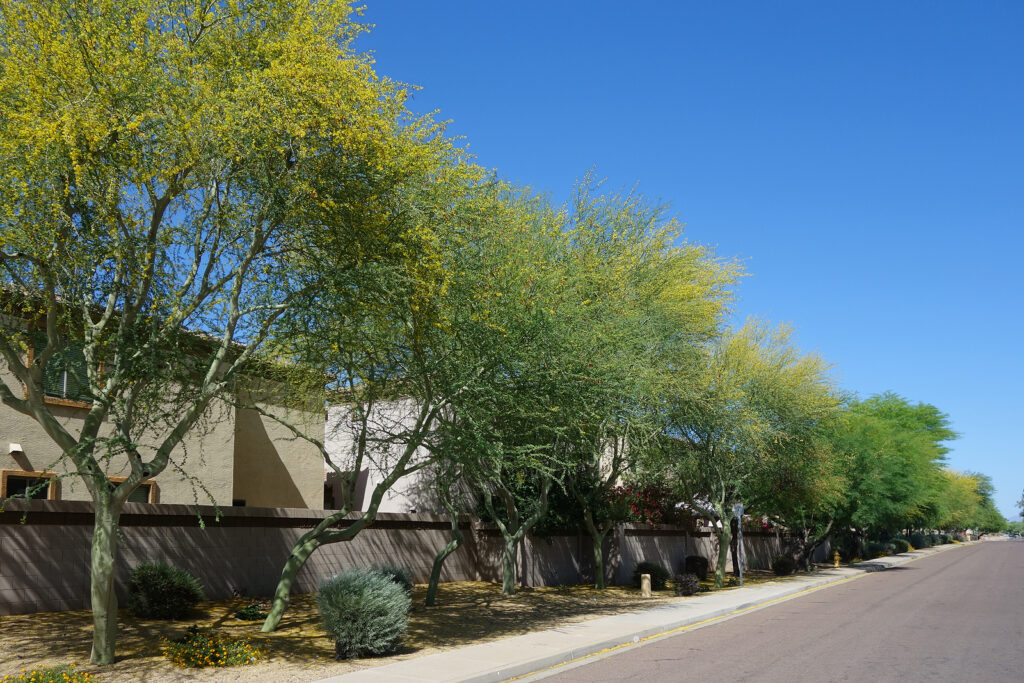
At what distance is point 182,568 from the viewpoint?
17422 mm

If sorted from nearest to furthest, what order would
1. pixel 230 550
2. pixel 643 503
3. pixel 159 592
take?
pixel 159 592 < pixel 230 550 < pixel 643 503

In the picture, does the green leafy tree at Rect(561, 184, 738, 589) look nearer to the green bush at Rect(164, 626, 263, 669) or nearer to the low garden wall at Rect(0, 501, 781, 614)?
the low garden wall at Rect(0, 501, 781, 614)

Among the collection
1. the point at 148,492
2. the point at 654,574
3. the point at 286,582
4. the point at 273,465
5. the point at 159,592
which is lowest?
the point at 654,574

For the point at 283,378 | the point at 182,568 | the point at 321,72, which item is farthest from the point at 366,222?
the point at 182,568

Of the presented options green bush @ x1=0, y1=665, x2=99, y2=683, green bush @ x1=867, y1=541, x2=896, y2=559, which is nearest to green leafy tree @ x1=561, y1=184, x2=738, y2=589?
green bush @ x1=0, y1=665, x2=99, y2=683

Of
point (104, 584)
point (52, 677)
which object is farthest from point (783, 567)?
point (52, 677)

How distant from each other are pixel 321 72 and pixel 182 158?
88.3 inches

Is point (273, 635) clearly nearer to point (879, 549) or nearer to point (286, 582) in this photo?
point (286, 582)

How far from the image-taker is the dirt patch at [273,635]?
39.0 feet

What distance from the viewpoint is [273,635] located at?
15055mm

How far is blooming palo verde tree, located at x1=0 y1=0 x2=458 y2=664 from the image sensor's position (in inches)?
456

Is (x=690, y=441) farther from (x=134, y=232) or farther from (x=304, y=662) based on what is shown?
(x=134, y=232)

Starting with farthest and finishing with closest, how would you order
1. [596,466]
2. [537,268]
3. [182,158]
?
1. [596,466]
2. [537,268]
3. [182,158]

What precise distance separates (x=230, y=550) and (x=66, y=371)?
256 inches
